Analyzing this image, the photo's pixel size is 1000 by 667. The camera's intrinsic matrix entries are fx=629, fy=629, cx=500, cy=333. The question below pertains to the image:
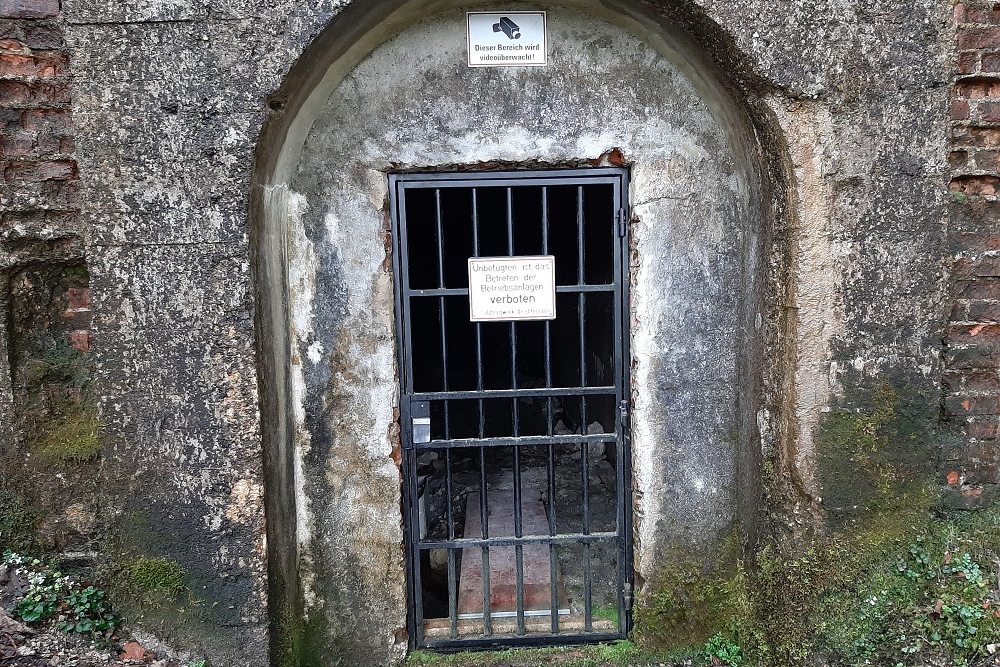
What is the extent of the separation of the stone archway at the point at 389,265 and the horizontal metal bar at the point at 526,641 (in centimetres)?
34

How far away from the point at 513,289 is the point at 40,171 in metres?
1.95

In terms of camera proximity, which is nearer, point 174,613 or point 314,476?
point 174,613

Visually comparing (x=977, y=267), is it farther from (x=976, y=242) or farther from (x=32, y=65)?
(x=32, y=65)

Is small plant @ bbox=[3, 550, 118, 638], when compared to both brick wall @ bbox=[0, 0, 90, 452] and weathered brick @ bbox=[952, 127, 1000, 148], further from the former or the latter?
weathered brick @ bbox=[952, 127, 1000, 148]

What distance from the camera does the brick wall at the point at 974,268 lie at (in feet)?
8.07

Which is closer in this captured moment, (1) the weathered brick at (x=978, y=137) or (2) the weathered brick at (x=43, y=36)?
(2) the weathered brick at (x=43, y=36)

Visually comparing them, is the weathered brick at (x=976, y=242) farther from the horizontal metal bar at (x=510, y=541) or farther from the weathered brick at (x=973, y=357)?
the horizontal metal bar at (x=510, y=541)

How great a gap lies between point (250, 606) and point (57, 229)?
1.68m

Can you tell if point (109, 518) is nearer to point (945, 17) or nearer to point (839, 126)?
point (839, 126)

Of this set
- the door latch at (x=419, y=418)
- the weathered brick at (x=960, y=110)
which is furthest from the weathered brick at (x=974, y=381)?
the door latch at (x=419, y=418)

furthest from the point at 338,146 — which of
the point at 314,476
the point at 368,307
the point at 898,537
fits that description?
the point at 898,537

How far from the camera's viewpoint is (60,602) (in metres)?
2.55

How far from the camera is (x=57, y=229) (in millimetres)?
2492

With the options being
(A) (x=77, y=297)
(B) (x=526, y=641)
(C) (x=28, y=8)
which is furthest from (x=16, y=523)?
(B) (x=526, y=641)
